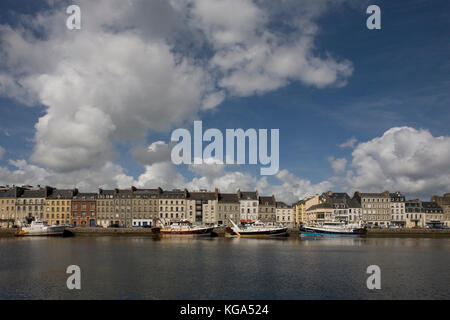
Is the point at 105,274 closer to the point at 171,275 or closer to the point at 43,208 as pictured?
the point at 171,275

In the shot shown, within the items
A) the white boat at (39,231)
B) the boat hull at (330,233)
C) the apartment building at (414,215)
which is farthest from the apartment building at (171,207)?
the apartment building at (414,215)

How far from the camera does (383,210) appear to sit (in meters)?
143

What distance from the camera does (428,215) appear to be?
145 meters

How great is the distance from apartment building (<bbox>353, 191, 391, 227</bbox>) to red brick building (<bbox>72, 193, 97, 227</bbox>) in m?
95.8

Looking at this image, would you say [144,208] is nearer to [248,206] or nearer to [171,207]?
[171,207]

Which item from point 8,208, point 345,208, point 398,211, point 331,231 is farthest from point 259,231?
point 8,208

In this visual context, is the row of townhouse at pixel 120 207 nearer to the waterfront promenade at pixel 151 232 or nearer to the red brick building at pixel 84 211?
the red brick building at pixel 84 211

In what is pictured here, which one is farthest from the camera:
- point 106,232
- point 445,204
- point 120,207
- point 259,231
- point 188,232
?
point 445,204

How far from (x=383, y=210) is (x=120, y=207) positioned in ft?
312

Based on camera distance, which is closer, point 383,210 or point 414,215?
point 383,210

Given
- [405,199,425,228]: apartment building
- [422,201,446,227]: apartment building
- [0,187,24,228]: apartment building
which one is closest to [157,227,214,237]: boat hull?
[0,187,24,228]: apartment building

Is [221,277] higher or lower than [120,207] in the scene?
lower
